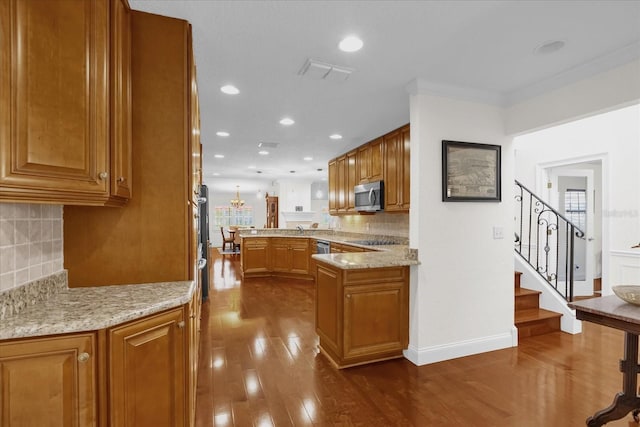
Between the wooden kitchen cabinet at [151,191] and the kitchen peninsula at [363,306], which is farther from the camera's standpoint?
the kitchen peninsula at [363,306]

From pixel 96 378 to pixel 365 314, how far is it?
1.94m

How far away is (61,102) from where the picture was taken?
122cm

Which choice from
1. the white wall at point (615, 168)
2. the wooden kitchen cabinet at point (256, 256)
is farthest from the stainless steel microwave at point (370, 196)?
the white wall at point (615, 168)

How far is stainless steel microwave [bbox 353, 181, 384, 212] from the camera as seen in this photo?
4.18 metres

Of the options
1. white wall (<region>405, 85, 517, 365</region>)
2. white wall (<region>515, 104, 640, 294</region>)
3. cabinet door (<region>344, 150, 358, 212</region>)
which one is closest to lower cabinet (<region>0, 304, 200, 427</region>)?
white wall (<region>405, 85, 517, 365</region>)

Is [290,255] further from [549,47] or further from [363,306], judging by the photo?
[549,47]

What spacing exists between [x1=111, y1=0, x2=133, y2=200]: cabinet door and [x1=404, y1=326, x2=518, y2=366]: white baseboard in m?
2.55

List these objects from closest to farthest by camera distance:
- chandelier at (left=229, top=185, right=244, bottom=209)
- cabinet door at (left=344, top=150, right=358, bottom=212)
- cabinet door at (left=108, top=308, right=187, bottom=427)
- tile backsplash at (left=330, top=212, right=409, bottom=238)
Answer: cabinet door at (left=108, top=308, right=187, bottom=427) < tile backsplash at (left=330, top=212, right=409, bottom=238) < cabinet door at (left=344, top=150, right=358, bottom=212) < chandelier at (left=229, top=185, right=244, bottom=209)

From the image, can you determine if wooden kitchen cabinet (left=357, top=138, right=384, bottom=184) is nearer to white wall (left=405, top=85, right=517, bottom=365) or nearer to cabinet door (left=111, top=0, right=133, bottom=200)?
white wall (left=405, top=85, right=517, bottom=365)

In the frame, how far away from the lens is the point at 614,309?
1.75m

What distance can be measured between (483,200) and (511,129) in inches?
30.3

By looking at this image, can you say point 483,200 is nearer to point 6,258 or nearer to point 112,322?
point 112,322

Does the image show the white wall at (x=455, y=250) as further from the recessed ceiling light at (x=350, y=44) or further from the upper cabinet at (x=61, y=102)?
the upper cabinet at (x=61, y=102)

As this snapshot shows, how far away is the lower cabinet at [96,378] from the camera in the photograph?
3.55ft
